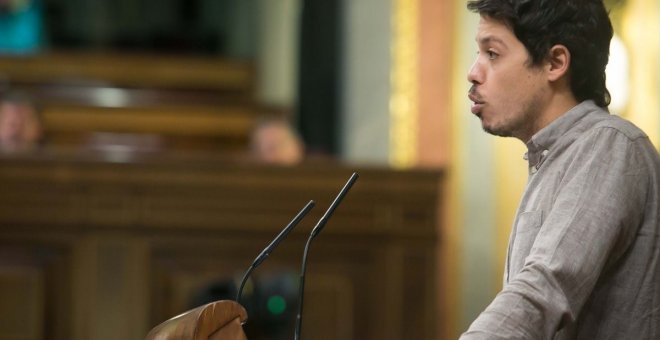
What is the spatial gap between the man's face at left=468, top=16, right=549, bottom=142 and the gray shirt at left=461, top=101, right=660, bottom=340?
4 cm

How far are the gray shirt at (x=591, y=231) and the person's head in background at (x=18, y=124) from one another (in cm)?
518

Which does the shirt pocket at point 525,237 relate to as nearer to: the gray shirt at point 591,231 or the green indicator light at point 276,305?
the gray shirt at point 591,231

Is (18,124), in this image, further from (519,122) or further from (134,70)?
(519,122)

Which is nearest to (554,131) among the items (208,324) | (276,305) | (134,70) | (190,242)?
(208,324)

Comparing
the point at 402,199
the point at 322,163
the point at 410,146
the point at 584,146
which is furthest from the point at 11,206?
the point at 584,146

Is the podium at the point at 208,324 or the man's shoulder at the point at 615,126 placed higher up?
the man's shoulder at the point at 615,126

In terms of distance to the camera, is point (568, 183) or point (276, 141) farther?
point (276, 141)

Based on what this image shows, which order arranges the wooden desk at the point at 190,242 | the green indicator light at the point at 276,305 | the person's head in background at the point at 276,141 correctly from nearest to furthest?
the green indicator light at the point at 276,305 → the wooden desk at the point at 190,242 → the person's head in background at the point at 276,141

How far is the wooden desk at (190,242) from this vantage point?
5.55 meters

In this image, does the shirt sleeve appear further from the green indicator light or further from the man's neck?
the green indicator light

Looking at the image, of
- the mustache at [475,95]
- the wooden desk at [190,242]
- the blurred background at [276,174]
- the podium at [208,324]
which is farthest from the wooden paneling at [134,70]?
the podium at [208,324]

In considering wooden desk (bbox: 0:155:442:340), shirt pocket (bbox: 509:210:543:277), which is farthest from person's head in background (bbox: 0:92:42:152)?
shirt pocket (bbox: 509:210:543:277)

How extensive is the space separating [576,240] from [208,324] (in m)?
0.52

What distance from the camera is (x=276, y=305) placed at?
5.32 metres
